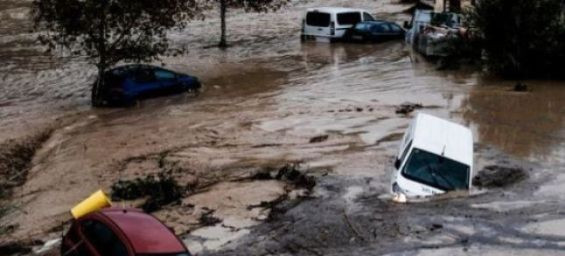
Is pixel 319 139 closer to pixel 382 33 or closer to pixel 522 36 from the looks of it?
pixel 522 36

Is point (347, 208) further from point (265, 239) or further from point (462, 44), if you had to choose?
point (462, 44)

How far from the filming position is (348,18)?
37.6 meters

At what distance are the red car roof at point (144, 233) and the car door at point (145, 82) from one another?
50.4ft

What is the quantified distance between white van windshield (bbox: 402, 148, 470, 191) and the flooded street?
40cm

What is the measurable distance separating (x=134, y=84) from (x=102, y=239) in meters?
15.9

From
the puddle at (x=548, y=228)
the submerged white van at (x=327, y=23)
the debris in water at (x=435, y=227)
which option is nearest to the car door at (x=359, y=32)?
the submerged white van at (x=327, y=23)

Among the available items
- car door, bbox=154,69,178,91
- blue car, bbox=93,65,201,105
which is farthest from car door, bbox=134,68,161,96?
car door, bbox=154,69,178,91

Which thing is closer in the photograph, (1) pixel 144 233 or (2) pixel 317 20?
(1) pixel 144 233

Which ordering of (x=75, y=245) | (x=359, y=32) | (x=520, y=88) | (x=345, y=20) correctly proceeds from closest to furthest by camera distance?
(x=75, y=245) → (x=520, y=88) → (x=359, y=32) → (x=345, y=20)

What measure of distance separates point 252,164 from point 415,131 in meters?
4.11

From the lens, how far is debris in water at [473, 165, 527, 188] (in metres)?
16.1

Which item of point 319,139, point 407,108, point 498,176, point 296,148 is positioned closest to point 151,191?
point 296,148

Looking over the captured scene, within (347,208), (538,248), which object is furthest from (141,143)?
(538,248)

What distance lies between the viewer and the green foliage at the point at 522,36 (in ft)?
89.8
